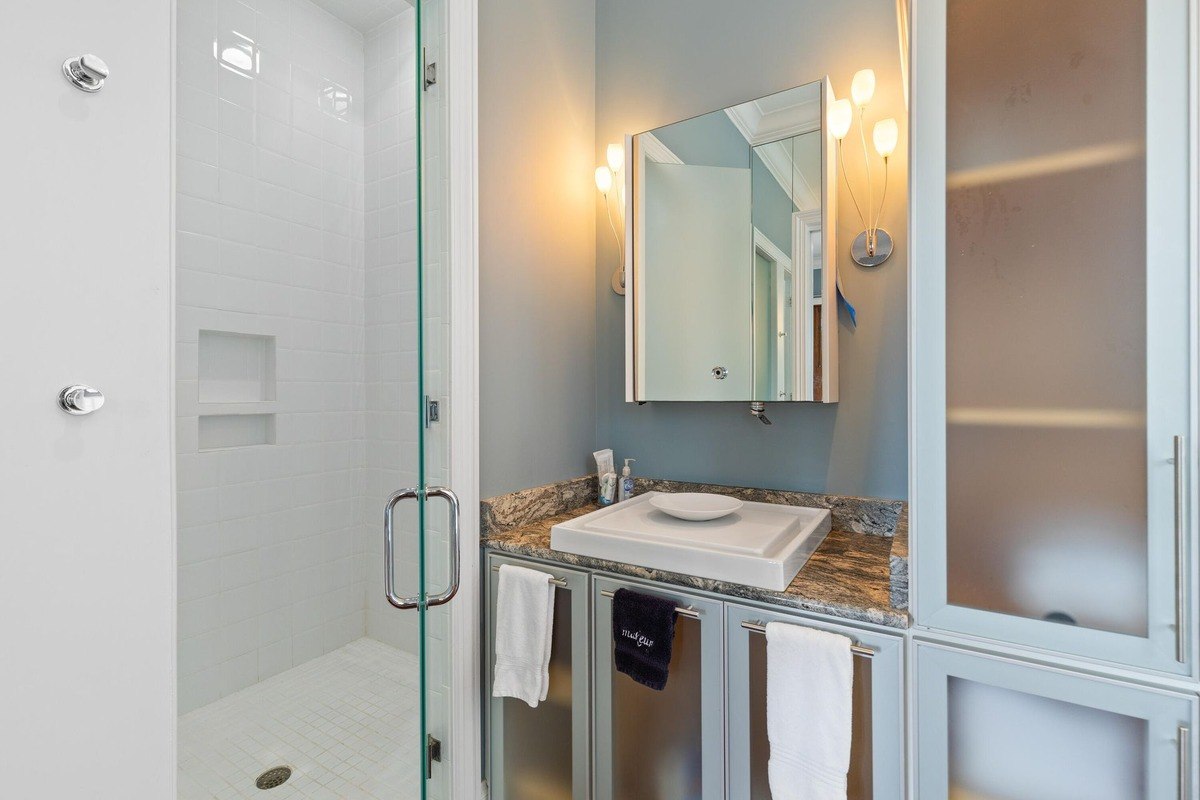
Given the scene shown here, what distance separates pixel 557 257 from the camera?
181 cm

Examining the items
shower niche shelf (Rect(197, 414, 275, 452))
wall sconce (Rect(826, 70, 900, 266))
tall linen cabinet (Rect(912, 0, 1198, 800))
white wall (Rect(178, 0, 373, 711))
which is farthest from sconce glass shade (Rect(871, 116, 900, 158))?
shower niche shelf (Rect(197, 414, 275, 452))

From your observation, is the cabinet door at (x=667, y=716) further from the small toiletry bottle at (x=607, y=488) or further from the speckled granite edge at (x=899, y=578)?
the small toiletry bottle at (x=607, y=488)

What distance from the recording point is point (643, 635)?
1.22m

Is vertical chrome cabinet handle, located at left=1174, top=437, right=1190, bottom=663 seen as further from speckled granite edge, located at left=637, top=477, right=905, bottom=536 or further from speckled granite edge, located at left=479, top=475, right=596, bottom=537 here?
speckled granite edge, located at left=479, top=475, right=596, bottom=537

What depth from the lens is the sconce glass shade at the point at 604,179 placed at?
6.33ft

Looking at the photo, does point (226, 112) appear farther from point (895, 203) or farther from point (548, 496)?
point (895, 203)

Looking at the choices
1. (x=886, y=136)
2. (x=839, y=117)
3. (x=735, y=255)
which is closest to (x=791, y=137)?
(x=839, y=117)

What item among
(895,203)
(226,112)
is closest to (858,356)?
(895,203)

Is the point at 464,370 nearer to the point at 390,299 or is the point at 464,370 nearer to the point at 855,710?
the point at 390,299
